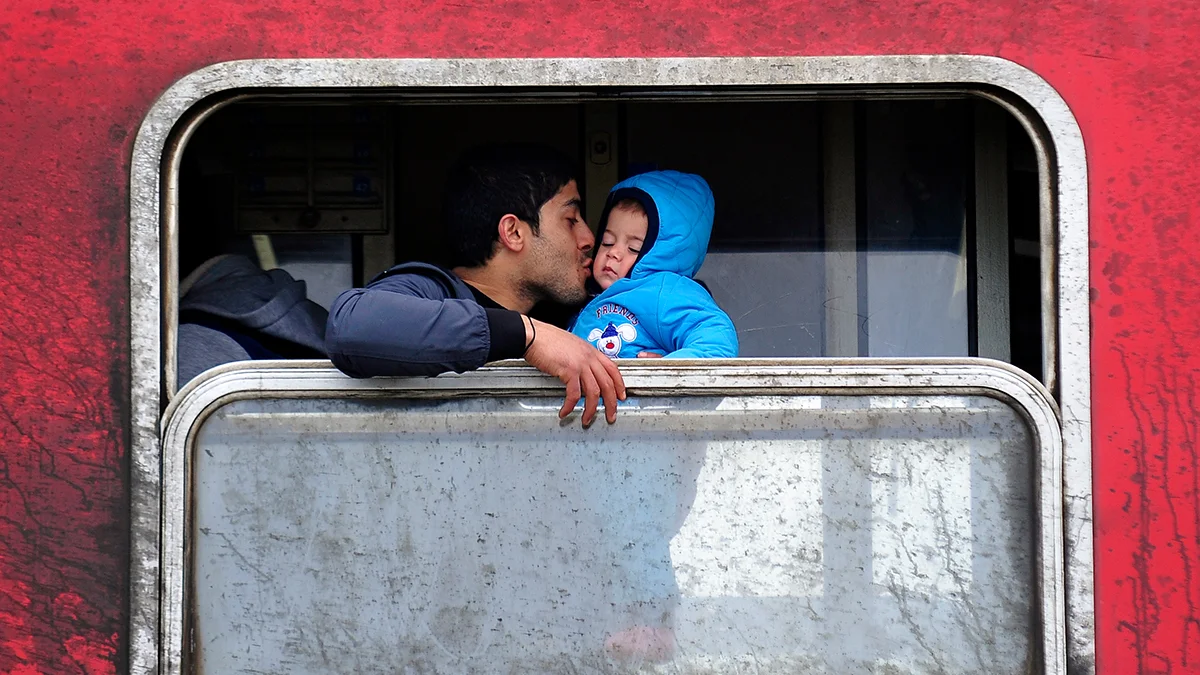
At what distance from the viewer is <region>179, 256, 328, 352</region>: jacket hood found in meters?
2.06

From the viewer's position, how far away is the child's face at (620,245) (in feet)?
7.82

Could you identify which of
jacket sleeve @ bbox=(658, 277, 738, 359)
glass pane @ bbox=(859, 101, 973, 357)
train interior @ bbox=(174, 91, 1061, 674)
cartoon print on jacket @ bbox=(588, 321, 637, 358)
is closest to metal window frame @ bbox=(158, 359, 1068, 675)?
train interior @ bbox=(174, 91, 1061, 674)

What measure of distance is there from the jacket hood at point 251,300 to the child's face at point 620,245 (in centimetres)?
58

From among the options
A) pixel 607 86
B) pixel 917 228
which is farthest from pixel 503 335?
pixel 917 228

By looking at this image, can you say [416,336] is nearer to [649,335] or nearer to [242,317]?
[242,317]

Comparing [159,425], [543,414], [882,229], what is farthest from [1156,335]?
[159,425]

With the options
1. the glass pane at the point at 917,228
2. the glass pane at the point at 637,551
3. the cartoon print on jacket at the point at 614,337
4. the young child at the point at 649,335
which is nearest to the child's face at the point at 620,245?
the young child at the point at 649,335

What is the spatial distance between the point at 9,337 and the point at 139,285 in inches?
8.4

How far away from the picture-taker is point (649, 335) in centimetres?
228

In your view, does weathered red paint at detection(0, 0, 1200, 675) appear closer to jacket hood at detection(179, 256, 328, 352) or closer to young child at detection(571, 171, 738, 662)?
jacket hood at detection(179, 256, 328, 352)

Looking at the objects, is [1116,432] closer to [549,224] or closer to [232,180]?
[549,224]

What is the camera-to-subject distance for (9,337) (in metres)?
1.75

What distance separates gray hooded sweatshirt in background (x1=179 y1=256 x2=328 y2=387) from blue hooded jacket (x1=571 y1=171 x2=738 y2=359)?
561mm

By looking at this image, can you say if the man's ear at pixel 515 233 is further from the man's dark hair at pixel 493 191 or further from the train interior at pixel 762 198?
the train interior at pixel 762 198
